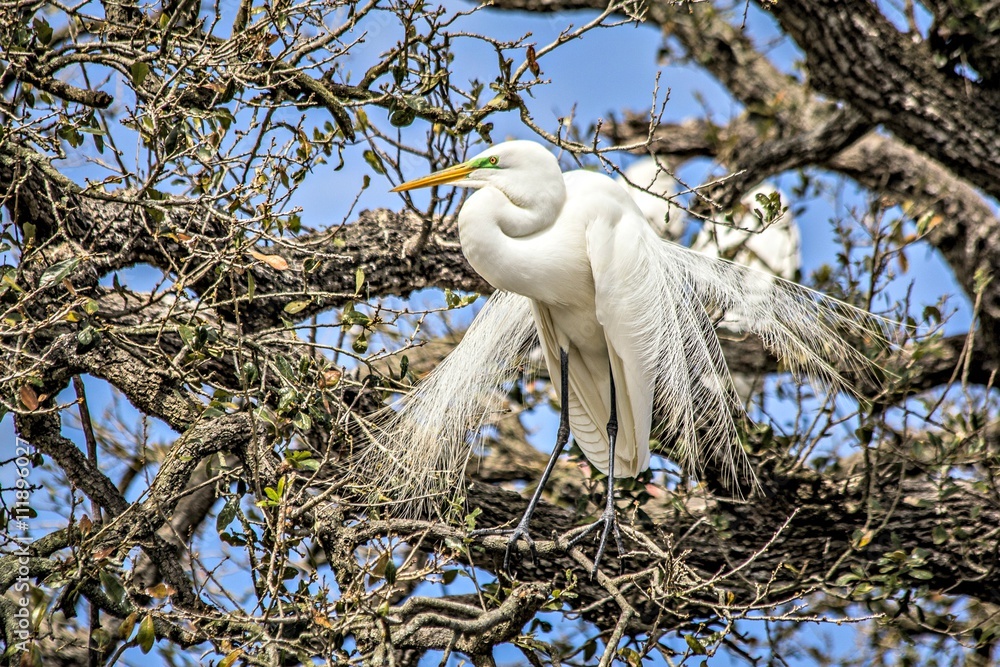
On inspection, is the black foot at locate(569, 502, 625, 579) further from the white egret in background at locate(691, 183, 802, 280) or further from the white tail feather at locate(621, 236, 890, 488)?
the white egret in background at locate(691, 183, 802, 280)

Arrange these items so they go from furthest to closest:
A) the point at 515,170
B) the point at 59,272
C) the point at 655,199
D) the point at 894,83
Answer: the point at 655,199 → the point at 894,83 → the point at 515,170 → the point at 59,272

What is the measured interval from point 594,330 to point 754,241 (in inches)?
117

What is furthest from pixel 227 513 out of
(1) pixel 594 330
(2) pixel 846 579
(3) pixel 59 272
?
(2) pixel 846 579

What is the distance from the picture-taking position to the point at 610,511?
2.55 metres

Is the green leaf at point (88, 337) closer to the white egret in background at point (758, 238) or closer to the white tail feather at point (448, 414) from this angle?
the white tail feather at point (448, 414)

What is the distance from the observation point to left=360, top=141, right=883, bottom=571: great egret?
2.41m

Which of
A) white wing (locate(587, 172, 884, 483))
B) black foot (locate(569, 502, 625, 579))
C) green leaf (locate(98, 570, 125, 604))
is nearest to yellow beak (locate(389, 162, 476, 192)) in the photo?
white wing (locate(587, 172, 884, 483))

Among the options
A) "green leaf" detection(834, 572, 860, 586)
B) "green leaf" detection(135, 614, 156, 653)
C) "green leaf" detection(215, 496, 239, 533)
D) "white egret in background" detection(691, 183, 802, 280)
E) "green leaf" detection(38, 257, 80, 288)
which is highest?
"white egret in background" detection(691, 183, 802, 280)

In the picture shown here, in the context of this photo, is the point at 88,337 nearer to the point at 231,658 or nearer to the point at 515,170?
the point at 231,658

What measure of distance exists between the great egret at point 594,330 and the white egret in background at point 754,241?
17cm

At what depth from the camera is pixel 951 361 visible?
3.73 metres

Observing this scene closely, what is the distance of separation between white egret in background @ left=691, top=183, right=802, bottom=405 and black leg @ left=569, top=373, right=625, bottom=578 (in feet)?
1.48

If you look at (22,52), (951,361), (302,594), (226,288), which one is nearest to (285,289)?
(226,288)

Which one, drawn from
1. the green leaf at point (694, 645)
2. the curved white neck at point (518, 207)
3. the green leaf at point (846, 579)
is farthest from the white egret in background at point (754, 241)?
the green leaf at point (694, 645)
